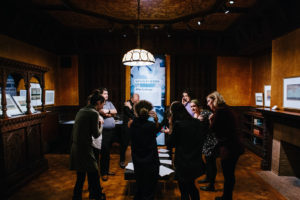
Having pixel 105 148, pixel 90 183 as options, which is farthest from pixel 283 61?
pixel 90 183

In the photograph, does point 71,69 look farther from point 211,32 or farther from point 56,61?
point 211,32

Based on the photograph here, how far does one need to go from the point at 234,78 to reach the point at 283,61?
7.36 ft

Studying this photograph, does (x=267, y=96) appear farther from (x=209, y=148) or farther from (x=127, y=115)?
(x=127, y=115)

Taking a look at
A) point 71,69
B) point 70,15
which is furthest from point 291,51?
point 71,69

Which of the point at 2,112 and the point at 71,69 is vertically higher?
the point at 71,69

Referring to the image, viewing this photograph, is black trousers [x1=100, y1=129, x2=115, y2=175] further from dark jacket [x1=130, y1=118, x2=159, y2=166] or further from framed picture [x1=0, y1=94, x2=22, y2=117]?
framed picture [x1=0, y1=94, x2=22, y2=117]

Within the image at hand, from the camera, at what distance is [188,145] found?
2.08 metres

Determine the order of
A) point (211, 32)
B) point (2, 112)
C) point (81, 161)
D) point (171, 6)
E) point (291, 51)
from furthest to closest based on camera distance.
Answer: point (211, 32) → point (171, 6) → point (291, 51) → point (2, 112) → point (81, 161)

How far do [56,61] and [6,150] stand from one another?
3.72 m

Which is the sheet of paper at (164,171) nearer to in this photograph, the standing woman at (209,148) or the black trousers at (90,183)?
the standing woman at (209,148)

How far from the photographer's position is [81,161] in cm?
235

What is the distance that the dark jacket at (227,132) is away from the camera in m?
2.49

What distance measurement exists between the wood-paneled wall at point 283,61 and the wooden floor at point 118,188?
174 cm

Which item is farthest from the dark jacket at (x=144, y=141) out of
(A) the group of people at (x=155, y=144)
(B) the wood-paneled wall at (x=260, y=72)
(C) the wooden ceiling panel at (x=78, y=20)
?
(B) the wood-paneled wall at (x=260, y=72)
